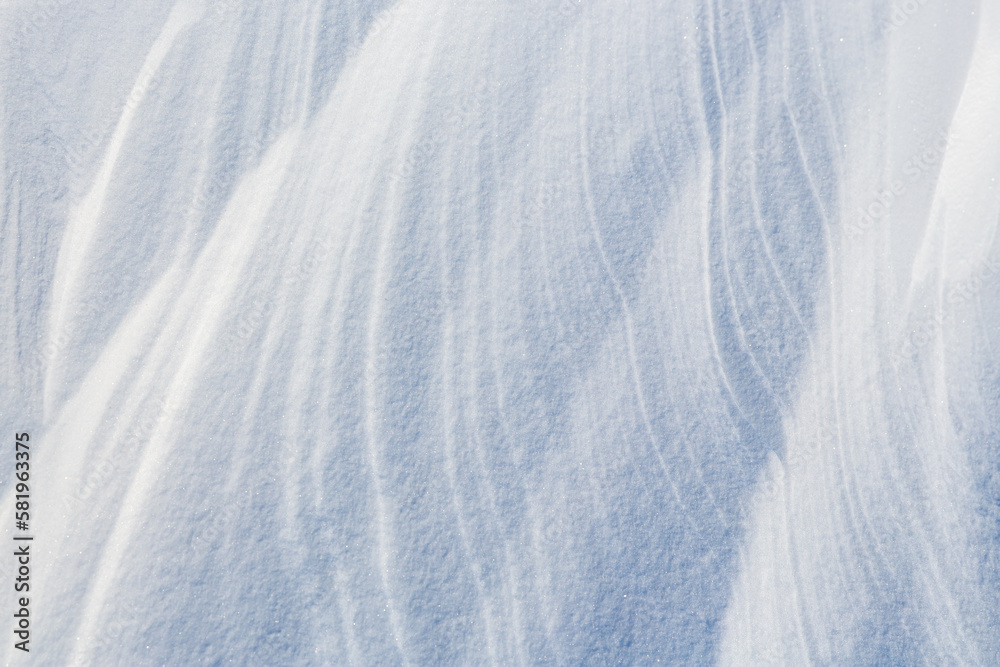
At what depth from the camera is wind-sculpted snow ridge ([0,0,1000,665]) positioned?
186 cm

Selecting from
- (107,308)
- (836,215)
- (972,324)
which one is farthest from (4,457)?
(972,324)

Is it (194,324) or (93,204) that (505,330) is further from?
(93,204)

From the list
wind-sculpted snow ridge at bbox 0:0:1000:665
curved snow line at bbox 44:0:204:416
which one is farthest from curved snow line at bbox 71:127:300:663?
curved snow line at bbox 44:0:204:416

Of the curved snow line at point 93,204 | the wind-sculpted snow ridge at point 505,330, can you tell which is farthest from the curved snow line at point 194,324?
the curved snow line at point 93,204

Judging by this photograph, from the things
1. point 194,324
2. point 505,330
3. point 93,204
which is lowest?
point 505,330

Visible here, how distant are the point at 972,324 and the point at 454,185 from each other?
162 cm

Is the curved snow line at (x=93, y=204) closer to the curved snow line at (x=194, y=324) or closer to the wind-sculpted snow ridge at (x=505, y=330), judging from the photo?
the wind-sculpted snow ridge at (x=505, y=330)

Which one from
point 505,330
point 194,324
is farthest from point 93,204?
point 505,330

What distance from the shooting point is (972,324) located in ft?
6.39

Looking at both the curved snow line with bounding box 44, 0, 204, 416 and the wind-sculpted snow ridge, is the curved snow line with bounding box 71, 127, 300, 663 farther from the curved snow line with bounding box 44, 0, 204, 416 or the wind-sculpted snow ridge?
the curved snow line with bounding box 44, 0, 204, 416

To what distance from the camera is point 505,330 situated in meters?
1.96

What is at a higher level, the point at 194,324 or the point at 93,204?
the point at 93,204

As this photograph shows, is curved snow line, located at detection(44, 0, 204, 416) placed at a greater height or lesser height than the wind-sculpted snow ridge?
greater

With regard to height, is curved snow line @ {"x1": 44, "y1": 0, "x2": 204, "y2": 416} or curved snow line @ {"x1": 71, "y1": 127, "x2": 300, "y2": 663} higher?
curved snow line @ {"x1": 44, "y1": 0, "x2": 204, "y2": 416}
